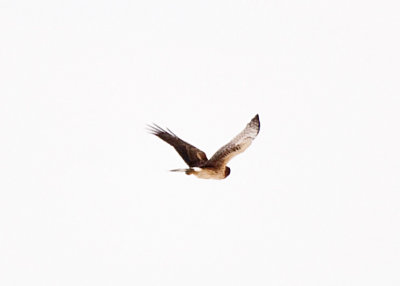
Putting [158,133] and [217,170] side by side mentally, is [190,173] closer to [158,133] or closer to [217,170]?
[217,170]

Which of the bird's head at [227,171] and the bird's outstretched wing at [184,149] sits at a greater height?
the bird's outstretched wing at [184,149]

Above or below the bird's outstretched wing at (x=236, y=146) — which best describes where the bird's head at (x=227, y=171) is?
below

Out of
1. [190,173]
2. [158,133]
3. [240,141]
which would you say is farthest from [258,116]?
[158,133]

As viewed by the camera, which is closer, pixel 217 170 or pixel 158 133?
pixel 217 170

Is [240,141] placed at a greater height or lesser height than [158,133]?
lesser

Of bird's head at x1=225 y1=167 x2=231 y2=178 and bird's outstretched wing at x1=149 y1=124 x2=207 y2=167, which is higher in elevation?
bird's outstretched wing at x1=149 y1=124 x2=207 y2=167
